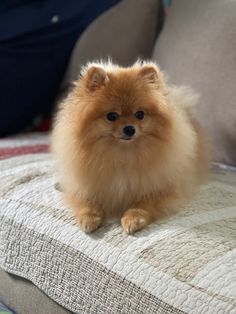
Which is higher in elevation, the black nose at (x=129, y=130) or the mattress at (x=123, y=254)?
the black nose at (x=129, y=130)

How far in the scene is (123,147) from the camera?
52.6 inches

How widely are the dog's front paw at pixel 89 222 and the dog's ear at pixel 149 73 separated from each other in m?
0.34

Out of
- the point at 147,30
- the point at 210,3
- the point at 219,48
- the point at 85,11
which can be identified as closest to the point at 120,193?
the point at 219,48

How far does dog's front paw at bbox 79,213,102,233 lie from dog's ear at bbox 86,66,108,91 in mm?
294

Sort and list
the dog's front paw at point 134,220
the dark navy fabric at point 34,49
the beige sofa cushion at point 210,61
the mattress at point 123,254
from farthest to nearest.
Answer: the dark navy fabric at point 34,49
the beige sofa cushion at point 210,61
the dog's front paw at point 134,220
the mattress at point 123,254

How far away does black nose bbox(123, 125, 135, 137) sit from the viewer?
4.17 ft

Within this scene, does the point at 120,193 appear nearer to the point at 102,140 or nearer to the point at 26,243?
the point at 102,140

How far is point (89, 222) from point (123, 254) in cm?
14

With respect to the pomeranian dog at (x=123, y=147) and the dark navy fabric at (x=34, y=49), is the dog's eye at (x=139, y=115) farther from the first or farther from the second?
the dark navy fabric at (x=34, y=49)

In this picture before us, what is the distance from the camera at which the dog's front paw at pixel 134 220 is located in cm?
124

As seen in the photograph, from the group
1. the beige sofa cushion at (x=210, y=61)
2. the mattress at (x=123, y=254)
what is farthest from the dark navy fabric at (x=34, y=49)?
the mattress at (x=123, y=254)

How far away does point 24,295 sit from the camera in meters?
1.41

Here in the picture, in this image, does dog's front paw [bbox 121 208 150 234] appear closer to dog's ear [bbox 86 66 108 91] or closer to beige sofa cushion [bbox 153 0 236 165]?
dog's ear [bbox 86 66 108 91]

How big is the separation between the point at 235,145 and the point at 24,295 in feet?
2.43
